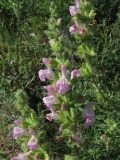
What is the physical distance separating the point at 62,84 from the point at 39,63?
1.35m

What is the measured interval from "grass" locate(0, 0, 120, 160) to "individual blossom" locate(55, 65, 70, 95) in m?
0.50

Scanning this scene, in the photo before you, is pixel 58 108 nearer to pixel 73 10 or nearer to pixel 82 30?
pixel 82 30

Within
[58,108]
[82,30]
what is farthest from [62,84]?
[82,30]

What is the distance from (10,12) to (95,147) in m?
1.91

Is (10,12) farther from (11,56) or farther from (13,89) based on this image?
(13,89)

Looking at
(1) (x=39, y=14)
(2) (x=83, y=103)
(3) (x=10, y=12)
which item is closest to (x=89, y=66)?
(2) (x=83, y=103)

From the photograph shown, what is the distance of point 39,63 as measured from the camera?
3.87 meters

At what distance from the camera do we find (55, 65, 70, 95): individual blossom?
2.52 metres

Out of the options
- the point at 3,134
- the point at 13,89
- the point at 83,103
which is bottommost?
the point at 3,134

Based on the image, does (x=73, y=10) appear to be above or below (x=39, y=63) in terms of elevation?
above

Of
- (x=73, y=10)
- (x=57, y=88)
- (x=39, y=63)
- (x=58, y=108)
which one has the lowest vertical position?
(x=39, y=63)

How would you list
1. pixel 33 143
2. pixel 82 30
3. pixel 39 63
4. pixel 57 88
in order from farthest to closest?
pixel 39 63 → pixel 82 30 → pixel 57 88 → pixel 33 143

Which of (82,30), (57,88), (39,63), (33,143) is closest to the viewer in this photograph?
(33,143)

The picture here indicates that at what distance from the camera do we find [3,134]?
3609 millimetres
